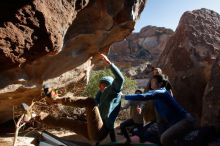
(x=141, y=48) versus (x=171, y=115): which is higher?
(x=171, y=115)

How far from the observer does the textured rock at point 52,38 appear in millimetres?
5184

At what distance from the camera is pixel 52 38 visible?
18.4ft

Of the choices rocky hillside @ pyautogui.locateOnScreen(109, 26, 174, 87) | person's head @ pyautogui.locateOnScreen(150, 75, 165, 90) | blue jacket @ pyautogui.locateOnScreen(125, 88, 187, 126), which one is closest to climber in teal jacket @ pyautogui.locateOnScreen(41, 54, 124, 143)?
person's head @ pyautogui.locateOnScreen(150, 75, 165, 90)

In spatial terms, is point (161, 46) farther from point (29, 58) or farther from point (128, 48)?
point (29, 58)

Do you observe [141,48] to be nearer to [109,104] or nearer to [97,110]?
[109,104]

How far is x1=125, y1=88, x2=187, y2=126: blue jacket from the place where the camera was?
5.83 meters

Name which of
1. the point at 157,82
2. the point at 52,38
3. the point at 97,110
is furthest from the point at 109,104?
the point at 52,38

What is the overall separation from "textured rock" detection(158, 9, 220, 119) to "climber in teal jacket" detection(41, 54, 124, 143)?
591 cm

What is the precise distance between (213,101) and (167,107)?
447 centimetres

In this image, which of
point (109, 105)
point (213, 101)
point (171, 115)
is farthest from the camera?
point (213, 101)

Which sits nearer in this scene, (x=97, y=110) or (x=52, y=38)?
(x=52, y=38)

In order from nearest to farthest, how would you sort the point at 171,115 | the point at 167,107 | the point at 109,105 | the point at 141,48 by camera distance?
the point at 167,107 → the point at 171,115 → the point at 109,105 → the point at 141,48

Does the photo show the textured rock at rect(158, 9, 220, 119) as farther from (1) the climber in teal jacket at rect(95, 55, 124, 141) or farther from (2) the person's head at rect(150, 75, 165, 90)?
(2) the person's head at rect(150, 75, 165, 90)

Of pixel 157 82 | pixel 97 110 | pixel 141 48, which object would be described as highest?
pixel 157 82
